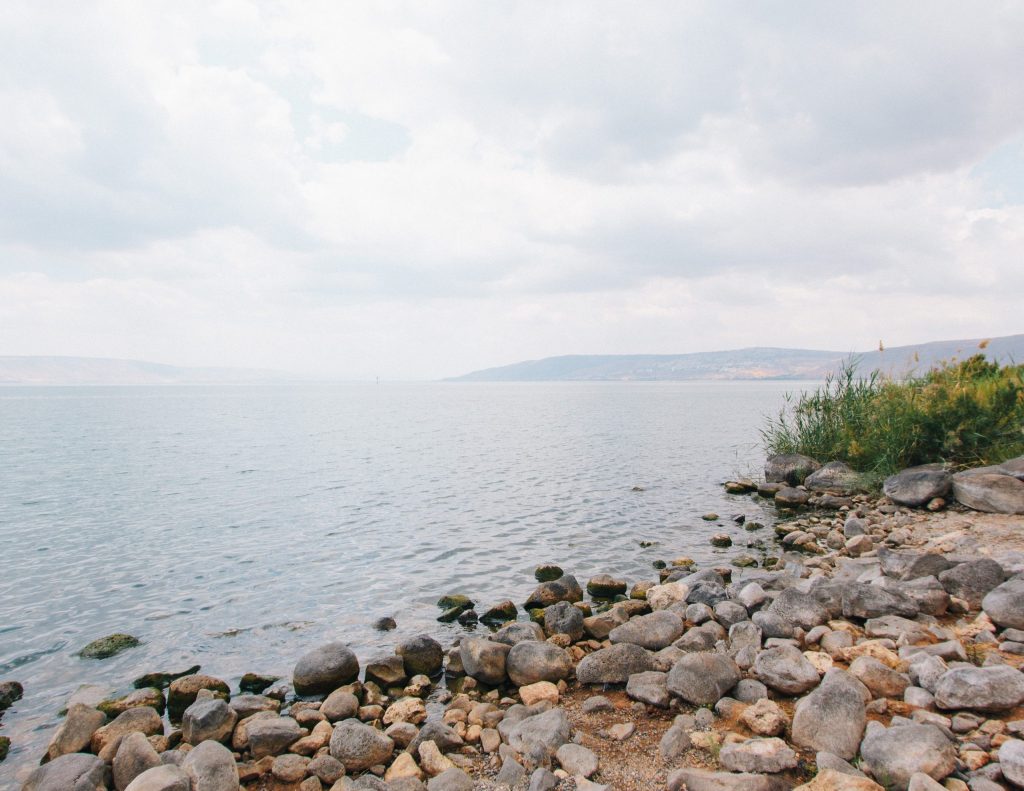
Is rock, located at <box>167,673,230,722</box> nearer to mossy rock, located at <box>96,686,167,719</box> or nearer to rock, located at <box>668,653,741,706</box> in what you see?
mossy rock, located at <box>96,686,167,719</box>

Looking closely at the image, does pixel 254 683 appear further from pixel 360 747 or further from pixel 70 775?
pixel 360 747

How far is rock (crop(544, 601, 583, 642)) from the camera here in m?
11.2

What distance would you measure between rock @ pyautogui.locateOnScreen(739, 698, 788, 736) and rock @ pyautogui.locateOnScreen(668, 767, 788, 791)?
92cm

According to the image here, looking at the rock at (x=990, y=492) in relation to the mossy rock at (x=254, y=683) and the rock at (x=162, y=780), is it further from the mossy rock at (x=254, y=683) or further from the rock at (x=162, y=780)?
the rock at (x=162, y=780)

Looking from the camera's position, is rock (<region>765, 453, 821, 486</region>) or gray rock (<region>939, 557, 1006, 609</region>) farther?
rock (<region>765, 453, 821, 486</region>)

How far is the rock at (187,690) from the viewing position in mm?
9406

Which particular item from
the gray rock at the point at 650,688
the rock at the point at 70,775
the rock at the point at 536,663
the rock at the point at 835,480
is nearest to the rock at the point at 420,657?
the rock at the point at 536,663

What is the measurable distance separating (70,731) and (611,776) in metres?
7.21

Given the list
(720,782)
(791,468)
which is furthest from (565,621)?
(791,468)

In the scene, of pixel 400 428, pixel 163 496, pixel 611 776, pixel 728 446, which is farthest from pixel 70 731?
pixel 400 428

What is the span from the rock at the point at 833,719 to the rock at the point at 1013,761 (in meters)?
1.23

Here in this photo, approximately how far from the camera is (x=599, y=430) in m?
61.2

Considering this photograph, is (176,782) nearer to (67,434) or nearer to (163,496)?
(163,496)

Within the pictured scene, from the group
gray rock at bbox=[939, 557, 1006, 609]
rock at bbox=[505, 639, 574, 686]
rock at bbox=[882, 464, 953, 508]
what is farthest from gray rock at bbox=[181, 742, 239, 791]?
rock at bbox=[882, 464, 953, 508]
